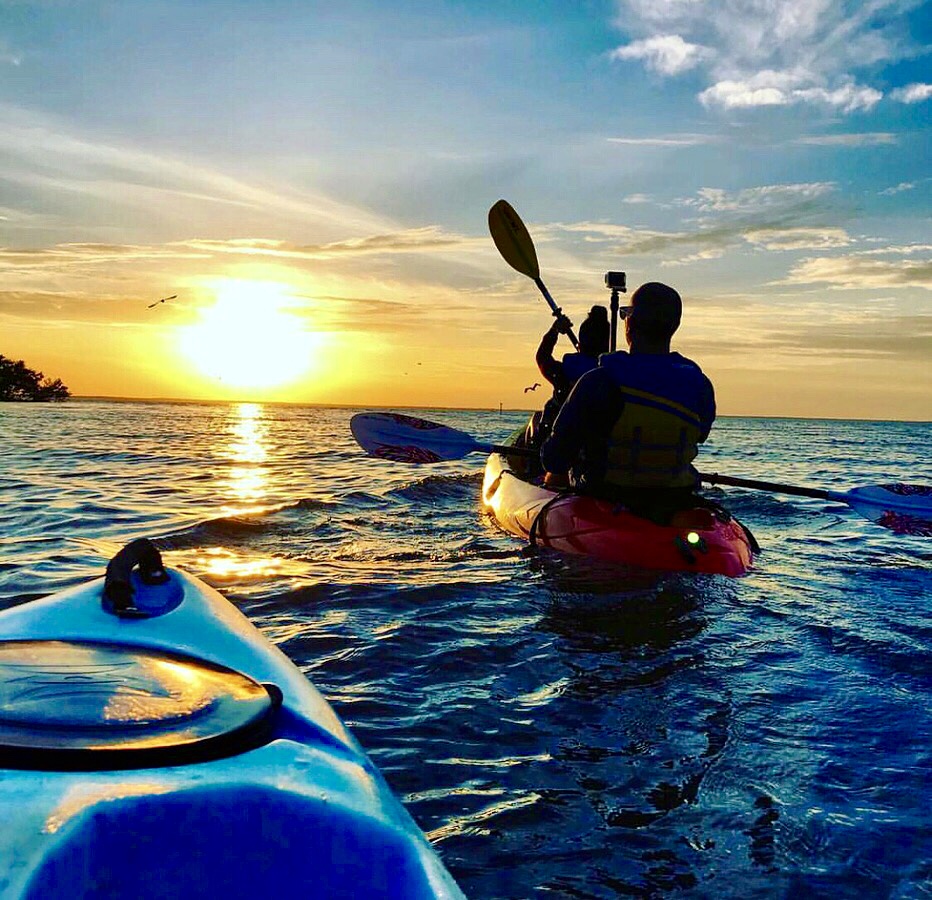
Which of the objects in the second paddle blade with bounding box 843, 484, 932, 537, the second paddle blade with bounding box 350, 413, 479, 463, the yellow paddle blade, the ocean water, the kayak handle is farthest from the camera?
the yellow paddle blade

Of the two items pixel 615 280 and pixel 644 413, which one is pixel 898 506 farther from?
pixel 615 280

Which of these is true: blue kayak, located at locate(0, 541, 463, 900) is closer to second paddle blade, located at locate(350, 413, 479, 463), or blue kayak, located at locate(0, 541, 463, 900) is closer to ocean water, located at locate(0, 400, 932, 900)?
ocean water, located at locate(0, 400, 932, 900)

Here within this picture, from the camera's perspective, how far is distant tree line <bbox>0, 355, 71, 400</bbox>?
53.0 meters

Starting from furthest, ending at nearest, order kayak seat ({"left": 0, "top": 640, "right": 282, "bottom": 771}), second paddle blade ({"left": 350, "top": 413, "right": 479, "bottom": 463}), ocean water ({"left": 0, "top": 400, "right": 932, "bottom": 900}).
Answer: second paddle blade ({"left": 350, "top": 413, "right": 479, "bottom": 463}) → ocean water ({"left": 0, "top": 400, "right": 932, "bottom": 900}) → kayak seat ({"left": 0, "top": 640, "right": 282, "bottom": 771})

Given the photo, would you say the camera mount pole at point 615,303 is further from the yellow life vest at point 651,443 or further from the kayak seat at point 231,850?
the kayak seat at point 231,850

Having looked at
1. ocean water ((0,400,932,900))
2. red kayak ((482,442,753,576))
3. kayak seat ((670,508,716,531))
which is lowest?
ocean water ((0,400,932,900))

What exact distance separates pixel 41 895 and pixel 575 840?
1.67m

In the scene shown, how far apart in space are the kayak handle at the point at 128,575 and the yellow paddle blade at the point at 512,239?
758 cm

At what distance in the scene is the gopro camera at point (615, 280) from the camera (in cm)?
795

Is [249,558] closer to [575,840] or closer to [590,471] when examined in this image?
[590,471]

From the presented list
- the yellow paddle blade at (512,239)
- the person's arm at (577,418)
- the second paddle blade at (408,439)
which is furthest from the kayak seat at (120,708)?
the yellow paddle blade at (512,239)

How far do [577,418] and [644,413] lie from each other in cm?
45

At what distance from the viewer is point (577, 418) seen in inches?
209

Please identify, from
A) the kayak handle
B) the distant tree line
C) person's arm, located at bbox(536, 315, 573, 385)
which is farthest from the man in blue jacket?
the distant tree line
